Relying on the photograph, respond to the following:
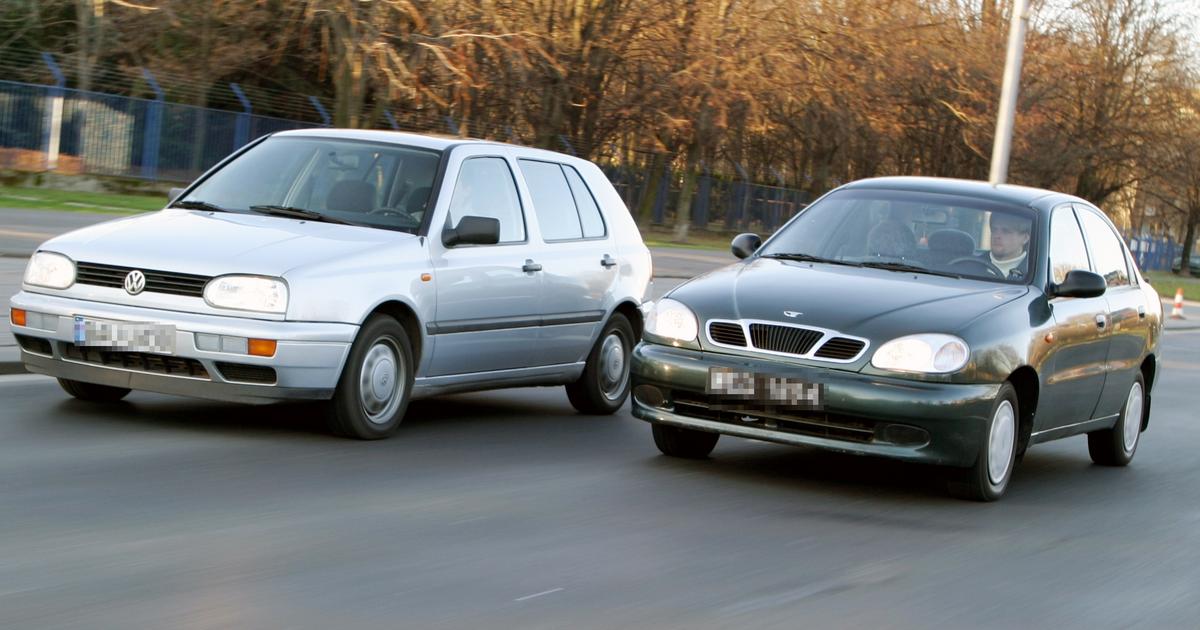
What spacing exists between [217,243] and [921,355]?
11.2 feet

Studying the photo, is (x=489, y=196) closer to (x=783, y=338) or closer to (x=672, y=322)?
Answer: (x=672, y=322)

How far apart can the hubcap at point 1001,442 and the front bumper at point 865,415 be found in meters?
0.20

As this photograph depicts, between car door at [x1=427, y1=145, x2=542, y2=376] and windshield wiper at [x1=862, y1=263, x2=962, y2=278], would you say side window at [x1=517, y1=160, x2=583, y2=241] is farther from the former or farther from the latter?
windshield wiper at [x1=862, y1=263, x2=962, y2=278]

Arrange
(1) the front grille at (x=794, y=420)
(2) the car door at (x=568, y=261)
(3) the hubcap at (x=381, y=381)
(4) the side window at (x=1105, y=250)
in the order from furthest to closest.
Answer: (2) the car door at (x=568, y=261) → (4) the side window at (x=1105, y=250) → (3) the hubcap at (x=381, y=381) → (1) the front grille at (x=794, y=420)

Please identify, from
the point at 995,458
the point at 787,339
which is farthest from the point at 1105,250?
the point at 787,339

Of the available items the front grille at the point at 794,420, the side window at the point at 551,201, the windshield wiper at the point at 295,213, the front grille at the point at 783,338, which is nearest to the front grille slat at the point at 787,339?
the front grille at the point at 783,338

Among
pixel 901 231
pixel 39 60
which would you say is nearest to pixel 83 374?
pixel 901 231

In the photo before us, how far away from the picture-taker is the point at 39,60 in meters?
33.3

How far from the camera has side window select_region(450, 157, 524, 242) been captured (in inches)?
363

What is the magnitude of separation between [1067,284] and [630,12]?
3354cm

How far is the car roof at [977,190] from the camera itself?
9.03 m

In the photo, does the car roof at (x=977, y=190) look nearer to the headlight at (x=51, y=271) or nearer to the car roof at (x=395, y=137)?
the car roof at (x=395, y=137)

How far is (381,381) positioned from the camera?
329 inches

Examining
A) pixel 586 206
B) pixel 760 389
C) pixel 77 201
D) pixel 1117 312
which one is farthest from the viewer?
pixel 77 201
